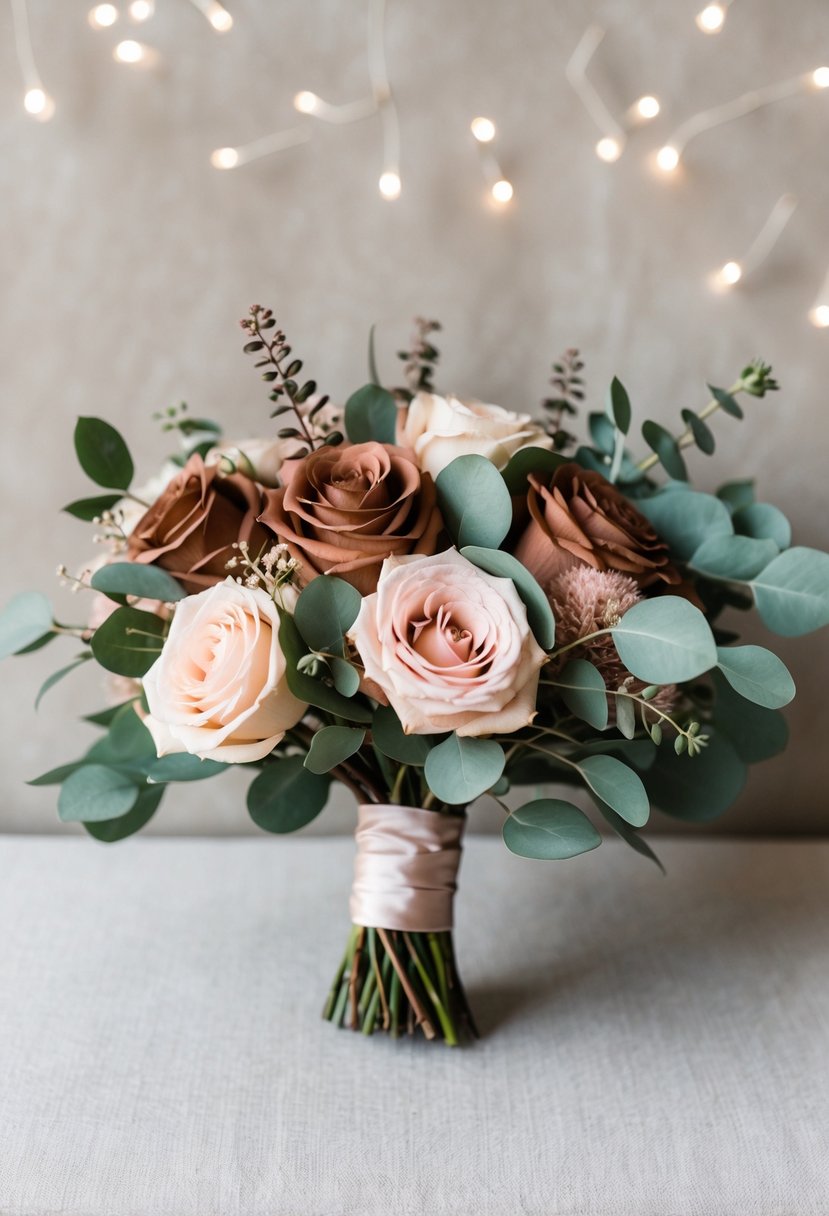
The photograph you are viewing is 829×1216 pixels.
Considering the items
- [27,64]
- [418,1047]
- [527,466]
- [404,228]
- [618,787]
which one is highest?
[27,64]

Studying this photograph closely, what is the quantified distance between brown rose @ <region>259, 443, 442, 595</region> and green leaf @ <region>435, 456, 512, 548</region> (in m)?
0.01

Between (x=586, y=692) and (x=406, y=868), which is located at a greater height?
(x=586, y=692)

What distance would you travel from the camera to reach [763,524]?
0.85 metres

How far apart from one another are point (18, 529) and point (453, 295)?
56cm

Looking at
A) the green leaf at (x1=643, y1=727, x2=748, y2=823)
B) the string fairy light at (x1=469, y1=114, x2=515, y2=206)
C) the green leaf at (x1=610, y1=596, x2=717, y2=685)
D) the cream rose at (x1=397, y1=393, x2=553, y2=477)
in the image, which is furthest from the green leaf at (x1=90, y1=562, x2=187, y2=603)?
the string fairy light at (x1=469, y1=114, x2=515, y2=206)

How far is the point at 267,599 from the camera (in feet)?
2.16

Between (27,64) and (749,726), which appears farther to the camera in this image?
(27,64)

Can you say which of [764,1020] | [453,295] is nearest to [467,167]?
[453,295]

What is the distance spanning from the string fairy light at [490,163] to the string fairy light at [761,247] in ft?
0.83

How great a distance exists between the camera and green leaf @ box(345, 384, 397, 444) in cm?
78

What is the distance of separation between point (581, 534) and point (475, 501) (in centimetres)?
8

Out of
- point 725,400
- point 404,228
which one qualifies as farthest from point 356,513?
point 404,228

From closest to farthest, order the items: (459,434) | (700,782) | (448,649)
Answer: (448,649) < (459,434) < (700,782)

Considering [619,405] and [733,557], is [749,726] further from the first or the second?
[619,405]
